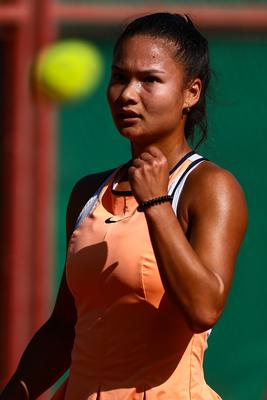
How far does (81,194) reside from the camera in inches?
127

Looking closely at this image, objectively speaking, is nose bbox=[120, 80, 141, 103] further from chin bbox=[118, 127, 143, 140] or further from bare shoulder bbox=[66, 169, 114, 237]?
bare shoulder bbox=[66, 169, 114, 237]

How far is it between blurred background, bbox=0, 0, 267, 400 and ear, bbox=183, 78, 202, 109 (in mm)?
3399

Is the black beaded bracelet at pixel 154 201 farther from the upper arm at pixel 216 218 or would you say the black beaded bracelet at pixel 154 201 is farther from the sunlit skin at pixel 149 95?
the sunlit skin at pixel 149 95

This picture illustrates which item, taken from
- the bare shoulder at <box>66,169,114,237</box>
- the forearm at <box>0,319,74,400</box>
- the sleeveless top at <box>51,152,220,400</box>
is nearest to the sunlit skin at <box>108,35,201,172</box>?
the sleeveless top at <box>51,152,220,400</box>

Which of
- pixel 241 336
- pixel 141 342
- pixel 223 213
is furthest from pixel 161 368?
pixel 241 336

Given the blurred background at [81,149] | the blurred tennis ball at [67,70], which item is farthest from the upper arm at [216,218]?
the blurred background at [81,149]

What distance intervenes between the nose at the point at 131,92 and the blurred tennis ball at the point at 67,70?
9.24ft

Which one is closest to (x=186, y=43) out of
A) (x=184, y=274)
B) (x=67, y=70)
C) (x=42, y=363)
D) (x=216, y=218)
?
(x=216, y=218)

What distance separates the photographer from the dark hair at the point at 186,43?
9.85 ft

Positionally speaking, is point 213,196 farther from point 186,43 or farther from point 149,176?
point 186,43

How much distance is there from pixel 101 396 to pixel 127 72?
0.77m

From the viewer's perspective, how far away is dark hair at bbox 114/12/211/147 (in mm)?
3002

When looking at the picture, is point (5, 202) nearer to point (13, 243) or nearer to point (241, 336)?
point (13, 243)

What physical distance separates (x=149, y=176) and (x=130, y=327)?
0.35 meters
